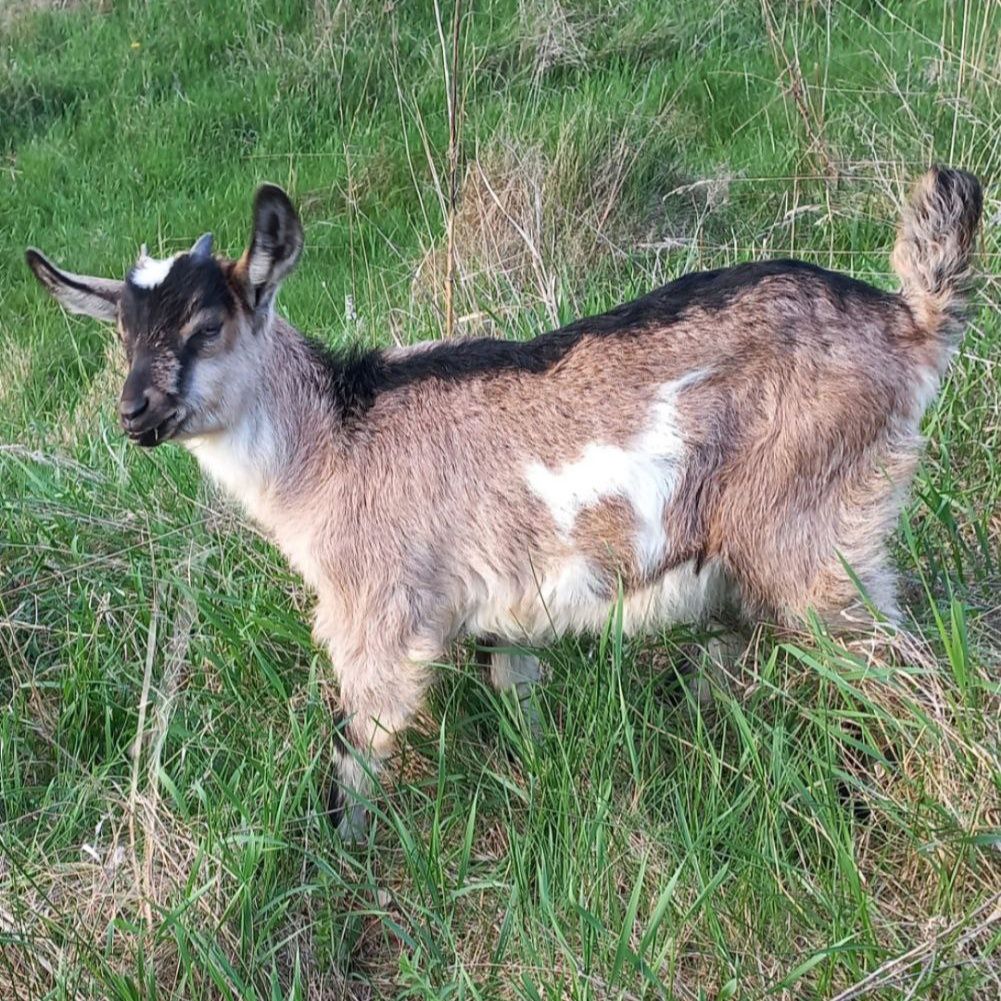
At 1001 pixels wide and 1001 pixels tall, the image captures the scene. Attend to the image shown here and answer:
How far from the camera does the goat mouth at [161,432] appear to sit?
2674mm

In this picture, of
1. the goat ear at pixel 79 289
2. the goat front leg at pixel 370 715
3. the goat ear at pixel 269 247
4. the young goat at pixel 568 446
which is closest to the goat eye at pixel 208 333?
the young goat at pixel 568 446

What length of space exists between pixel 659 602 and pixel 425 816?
0.70 m

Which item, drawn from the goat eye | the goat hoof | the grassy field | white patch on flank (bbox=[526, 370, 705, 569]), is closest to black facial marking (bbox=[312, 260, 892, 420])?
white patch on flank (bbox=[526, 370, 705, 569])

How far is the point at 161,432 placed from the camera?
2.71m

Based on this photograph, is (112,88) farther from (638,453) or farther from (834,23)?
(638,453)

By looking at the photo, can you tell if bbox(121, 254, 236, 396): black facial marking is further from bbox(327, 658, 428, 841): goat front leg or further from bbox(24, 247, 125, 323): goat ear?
bbox(327, 658, 428, 841): goat front leg

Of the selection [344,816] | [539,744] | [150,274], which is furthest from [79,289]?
[539,744]

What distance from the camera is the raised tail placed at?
8.66 ft

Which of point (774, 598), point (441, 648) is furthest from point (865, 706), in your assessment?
point (441, 648)

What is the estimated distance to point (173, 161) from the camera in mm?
6754

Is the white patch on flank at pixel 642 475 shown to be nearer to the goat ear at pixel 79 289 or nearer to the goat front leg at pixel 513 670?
the goat front leg at pixel 513 670

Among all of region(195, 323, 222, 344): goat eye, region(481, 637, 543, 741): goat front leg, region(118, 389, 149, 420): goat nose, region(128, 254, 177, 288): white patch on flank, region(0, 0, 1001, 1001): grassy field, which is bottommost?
region(481, 637, 543, 741): goat front leg

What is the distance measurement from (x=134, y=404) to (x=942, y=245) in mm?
1798

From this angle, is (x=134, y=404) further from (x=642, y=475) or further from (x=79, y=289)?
(x=642, y=475)
